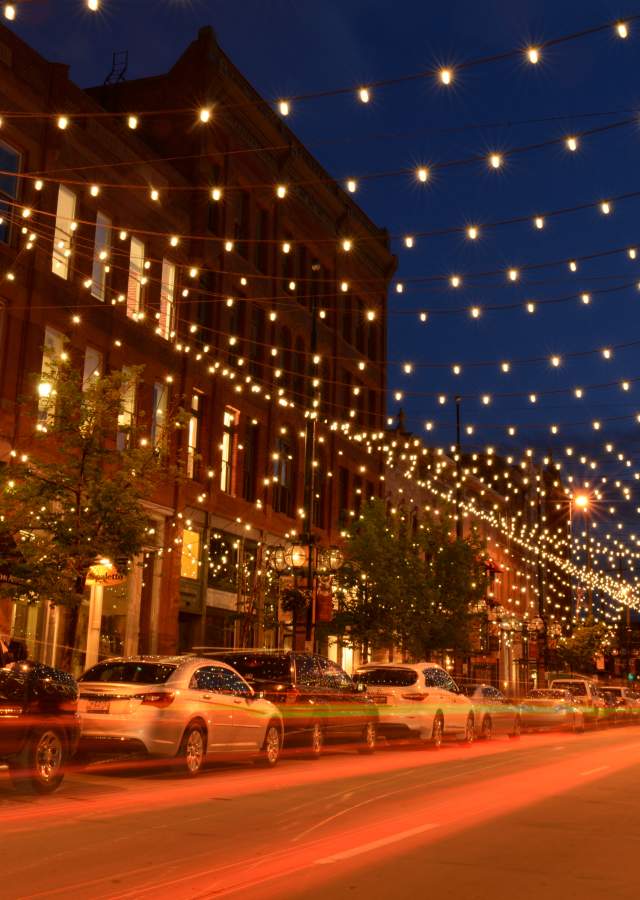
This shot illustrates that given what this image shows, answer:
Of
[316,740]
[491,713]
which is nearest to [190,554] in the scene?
[491,713]

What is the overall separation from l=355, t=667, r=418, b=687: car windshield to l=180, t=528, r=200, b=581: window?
8.30 m

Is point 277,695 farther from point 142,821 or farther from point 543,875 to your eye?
point 543,875

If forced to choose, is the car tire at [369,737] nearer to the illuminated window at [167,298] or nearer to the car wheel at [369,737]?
the car wheel at [369,737]

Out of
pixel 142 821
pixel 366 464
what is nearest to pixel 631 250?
pixel 142 821

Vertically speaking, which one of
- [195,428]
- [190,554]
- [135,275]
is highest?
[135,275]

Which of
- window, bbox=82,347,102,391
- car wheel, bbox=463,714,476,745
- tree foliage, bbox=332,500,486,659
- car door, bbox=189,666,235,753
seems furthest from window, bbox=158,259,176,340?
car door, bbox=189,666,235,753

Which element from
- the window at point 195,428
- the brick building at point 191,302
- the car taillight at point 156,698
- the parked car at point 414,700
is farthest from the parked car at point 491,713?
the car taillight at point 156,698

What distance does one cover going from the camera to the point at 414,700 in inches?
898

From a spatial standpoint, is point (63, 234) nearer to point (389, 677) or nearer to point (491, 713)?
point (389, 677)

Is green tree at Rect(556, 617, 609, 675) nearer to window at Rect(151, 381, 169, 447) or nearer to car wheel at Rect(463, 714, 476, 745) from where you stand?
car wheel at Rect(463, 714, 476, 745)

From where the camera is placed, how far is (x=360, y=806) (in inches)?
483

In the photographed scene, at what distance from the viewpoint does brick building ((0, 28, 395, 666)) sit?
24688mm

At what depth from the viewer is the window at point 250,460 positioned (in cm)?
3494

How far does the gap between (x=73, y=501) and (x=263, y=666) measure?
176 inches
